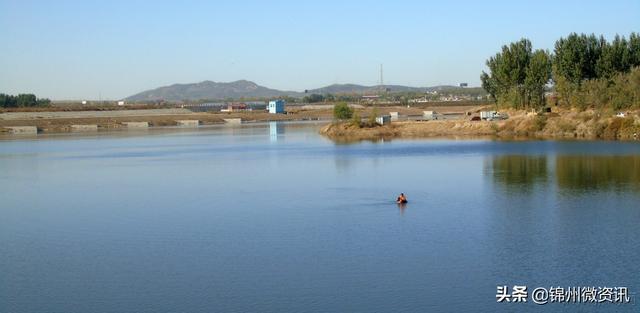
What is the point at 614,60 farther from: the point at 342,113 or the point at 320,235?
the point at 320,235

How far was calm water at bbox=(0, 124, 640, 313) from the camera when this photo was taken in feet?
50.3

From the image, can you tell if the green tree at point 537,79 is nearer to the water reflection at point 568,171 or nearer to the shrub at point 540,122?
the shrub at point 540,122

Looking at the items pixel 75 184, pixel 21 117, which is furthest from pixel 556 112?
pixel 21 117

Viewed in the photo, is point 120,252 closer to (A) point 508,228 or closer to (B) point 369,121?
(A) point 508,228

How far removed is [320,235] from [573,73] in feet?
155

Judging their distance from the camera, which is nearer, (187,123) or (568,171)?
(568,171)

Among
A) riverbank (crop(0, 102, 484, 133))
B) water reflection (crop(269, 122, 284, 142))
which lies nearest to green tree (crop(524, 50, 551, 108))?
water reflection (crop(269, 122, 284, 142))

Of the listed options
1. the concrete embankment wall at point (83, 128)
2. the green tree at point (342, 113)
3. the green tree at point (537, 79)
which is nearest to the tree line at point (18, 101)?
the concrete embankment wall at point (83, 128)

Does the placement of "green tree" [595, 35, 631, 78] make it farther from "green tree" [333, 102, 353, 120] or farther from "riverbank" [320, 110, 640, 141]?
"green tree" [333, 102, 353, 120]

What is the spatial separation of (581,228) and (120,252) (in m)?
11.9

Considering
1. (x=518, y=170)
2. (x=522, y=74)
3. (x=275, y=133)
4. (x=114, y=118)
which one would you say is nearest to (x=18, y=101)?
(x=114, y=118)

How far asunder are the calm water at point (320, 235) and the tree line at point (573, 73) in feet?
57.4

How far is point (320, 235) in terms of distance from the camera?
68.1 feet

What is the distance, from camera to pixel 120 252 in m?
19.4
